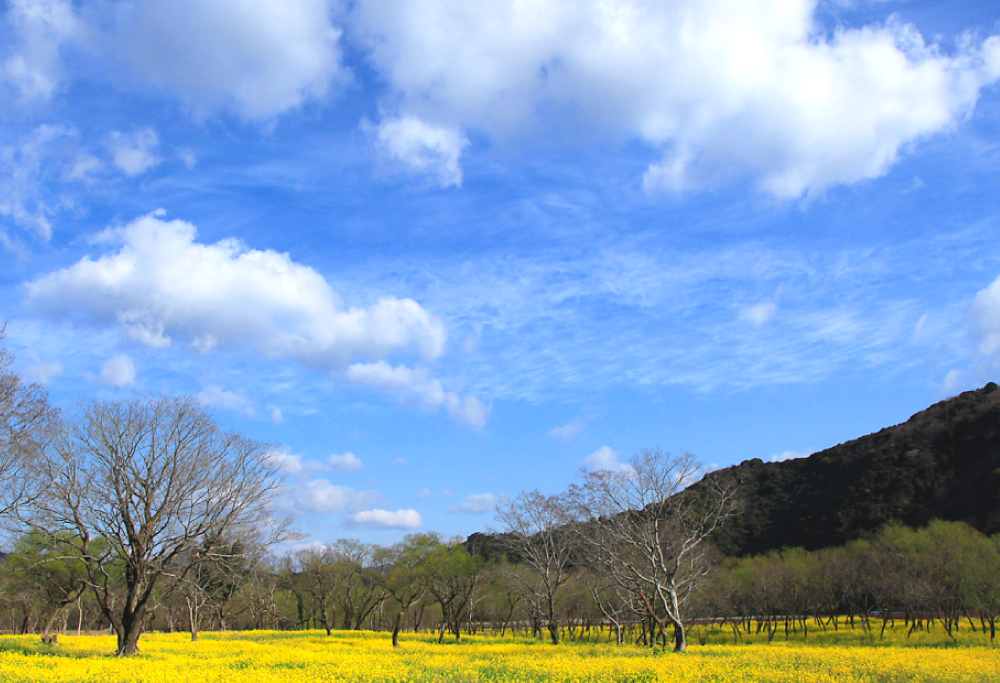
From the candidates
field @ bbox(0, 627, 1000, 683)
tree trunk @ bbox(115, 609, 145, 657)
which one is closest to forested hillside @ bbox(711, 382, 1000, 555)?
field @ bbox(0, 627, 1000, 683)

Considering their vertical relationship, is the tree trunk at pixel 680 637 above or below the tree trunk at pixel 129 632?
below

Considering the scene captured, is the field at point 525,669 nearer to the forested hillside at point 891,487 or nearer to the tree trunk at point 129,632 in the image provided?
the tree trunk at point 129,632

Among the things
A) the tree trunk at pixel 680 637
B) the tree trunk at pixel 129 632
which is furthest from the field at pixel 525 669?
the tree trunk at pixel 680 637

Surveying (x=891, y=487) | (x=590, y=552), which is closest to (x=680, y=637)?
(x=590, y=552)

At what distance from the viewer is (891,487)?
75.2 metres

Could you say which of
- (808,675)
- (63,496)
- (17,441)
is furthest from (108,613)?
(808,675)

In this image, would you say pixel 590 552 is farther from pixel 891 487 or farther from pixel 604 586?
pixel 891 487

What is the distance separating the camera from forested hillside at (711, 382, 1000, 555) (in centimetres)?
6950

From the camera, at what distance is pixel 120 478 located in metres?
26.1

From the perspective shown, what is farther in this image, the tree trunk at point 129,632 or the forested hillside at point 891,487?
the forested hillside at point 891,487

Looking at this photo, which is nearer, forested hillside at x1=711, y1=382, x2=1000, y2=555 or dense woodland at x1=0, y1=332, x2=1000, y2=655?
dense woodland at x1=0, y1=332, x2=1000, y2=655

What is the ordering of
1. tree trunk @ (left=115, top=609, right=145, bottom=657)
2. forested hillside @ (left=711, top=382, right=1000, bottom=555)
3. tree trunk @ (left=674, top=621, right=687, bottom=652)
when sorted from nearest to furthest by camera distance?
tree trunk @ (left=115, top=609, right=145, bottom=657) → tree trunk @ (left=674, top=621, right=687, bottom=652) → forested hillside @ (left=711, top=382, right=1000, bottom=555)

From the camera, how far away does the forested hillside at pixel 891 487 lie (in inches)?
2736

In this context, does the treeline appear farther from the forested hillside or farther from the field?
the field
